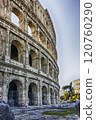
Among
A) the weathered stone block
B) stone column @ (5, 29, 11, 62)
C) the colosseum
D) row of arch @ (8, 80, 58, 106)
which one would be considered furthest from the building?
the weathered stone block

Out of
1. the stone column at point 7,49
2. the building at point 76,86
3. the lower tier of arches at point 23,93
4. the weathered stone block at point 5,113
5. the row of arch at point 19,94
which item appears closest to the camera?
the weathered stone block at point 5,113

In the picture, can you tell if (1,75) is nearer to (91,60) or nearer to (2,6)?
(2,6)

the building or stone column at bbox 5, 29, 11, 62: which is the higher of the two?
stone column at bbox 5, 29, 11, 62

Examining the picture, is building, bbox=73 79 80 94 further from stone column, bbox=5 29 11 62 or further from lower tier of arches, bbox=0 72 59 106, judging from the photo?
stone column, bbox=5 29 11 62

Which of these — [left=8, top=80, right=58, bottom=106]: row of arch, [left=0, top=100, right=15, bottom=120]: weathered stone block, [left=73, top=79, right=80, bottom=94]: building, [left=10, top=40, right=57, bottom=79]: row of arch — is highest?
[left=10, top=40, right=57, bottom=79]: row of arch

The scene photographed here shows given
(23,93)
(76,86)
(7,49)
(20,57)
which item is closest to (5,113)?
(7,49)

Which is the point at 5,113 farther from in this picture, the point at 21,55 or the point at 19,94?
the point at 21,55

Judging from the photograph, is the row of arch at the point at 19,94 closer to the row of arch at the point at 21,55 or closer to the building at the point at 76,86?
the row of arch at the point at 21,55

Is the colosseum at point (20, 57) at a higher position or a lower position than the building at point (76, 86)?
higher

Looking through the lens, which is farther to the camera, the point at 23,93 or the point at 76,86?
the point at 76,86

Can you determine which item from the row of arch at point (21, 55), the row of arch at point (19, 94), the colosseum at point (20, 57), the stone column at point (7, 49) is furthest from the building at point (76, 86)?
the stone column at point (7, 49)

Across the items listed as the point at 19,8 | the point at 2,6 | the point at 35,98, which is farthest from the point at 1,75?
the point at 19,8

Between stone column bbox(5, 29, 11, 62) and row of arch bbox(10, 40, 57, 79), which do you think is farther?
row of arch bbox(10, 40, 57, 79)

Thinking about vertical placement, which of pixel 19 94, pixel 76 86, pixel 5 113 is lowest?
pixel 76 86
